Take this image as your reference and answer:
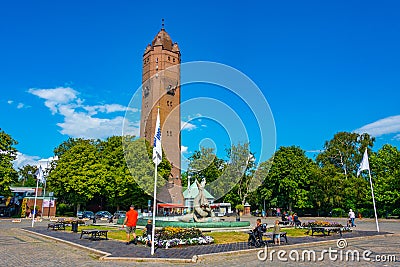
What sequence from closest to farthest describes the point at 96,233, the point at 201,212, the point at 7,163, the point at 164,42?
the point at 96,233
the point at 201,212
the point at 7,163
the point at 164,42

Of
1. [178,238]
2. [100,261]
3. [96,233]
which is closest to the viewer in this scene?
[100,261]

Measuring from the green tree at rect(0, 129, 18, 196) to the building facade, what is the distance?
91.4 feet

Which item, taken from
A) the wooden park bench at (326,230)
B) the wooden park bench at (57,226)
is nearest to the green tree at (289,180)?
the wooden park bench at (326,230)

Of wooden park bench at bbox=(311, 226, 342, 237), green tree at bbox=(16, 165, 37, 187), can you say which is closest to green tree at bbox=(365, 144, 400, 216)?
wooden park bench at bbox=(311, 226, 342, 237)

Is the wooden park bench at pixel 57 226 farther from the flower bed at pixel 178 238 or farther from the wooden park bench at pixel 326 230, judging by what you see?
the wooden park bench at pixel 326 230

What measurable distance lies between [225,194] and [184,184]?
17472 millimetres

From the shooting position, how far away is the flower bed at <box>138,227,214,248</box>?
15.3 m

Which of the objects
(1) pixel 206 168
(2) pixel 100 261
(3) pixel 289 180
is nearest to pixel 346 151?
(3) pixel 289 180

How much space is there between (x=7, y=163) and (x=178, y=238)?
134 ft

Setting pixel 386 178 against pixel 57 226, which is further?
pixel 386 178

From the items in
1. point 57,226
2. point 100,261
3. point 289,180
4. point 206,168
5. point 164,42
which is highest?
point 164,42

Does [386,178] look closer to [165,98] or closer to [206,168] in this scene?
[206,168]

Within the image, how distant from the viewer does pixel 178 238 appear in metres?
16.0

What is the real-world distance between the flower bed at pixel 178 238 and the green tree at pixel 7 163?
37375mm
